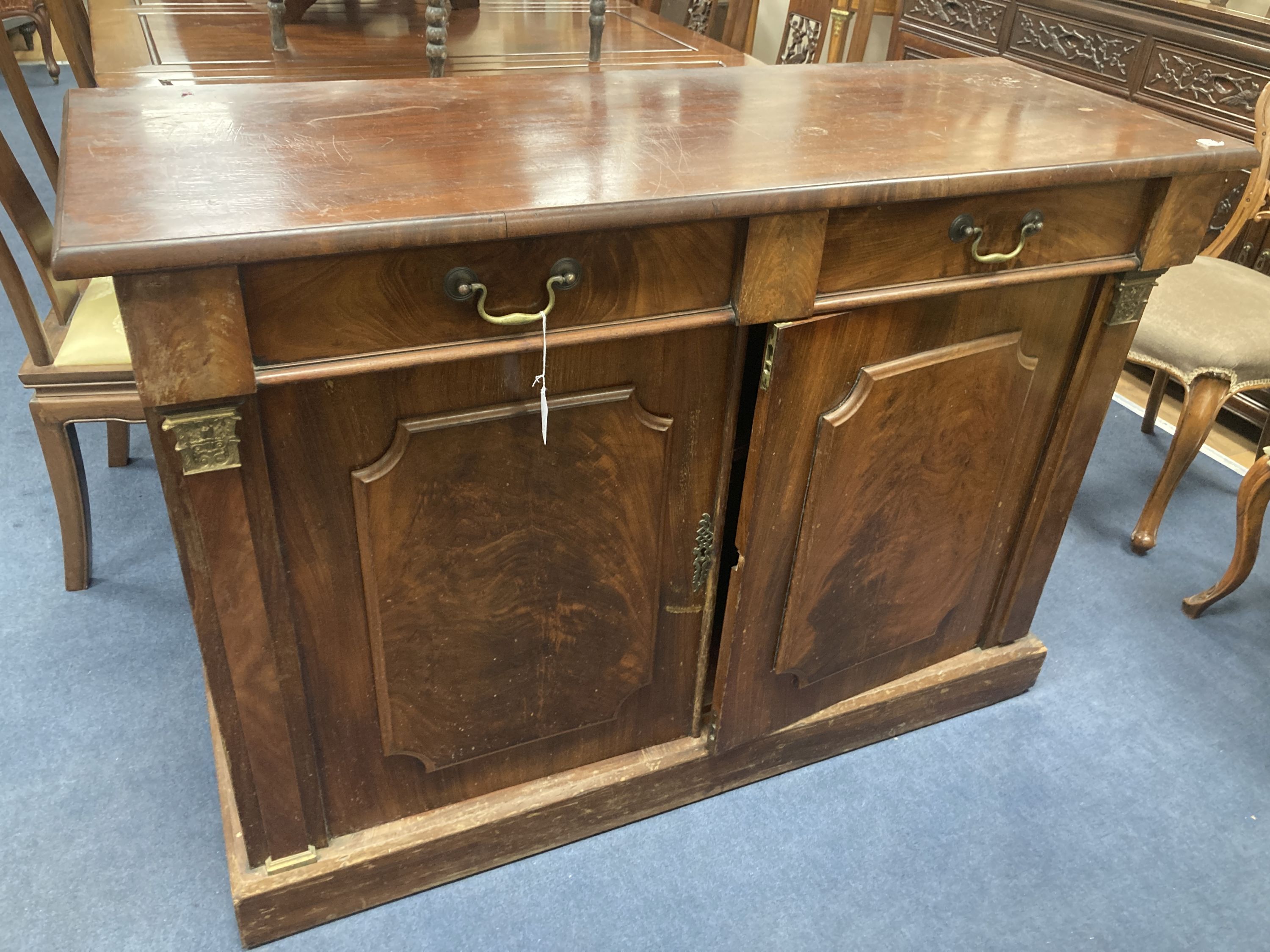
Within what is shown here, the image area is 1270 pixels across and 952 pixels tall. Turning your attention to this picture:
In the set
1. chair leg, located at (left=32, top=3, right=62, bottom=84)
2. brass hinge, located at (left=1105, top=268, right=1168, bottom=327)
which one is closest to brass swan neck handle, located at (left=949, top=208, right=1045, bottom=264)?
brass hinge, located at (left=1105, top=268, right=1168, bottom=327)

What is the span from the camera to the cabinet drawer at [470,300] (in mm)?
817

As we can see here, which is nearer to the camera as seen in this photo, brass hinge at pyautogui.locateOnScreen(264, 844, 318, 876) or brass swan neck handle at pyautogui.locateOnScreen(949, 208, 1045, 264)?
brass swan neck handle at pyautogui.locateOnScreen(949, 208, 1045, 264)

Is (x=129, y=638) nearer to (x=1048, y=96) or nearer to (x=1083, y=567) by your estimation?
(x=1048, y=96)

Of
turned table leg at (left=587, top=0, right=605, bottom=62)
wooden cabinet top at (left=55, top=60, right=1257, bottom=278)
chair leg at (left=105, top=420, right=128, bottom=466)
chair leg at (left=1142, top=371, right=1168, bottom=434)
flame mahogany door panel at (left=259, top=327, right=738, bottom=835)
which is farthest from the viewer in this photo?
chair leg at (left=1142, top=371, right=1168, bottom=434)

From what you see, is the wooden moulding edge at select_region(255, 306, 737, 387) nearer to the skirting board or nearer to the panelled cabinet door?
the panelled cabinet door

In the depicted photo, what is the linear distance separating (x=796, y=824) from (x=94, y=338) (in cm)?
129

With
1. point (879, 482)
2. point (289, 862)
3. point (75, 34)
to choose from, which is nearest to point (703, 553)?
point (879, 482)

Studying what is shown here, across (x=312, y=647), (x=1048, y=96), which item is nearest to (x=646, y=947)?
(x=312, y=647)

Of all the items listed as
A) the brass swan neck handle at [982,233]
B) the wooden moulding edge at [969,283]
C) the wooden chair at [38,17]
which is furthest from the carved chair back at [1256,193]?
the wooden chair at [38,17]

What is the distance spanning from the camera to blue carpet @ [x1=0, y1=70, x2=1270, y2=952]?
1246 mm

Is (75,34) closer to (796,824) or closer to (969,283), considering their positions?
(969,283)

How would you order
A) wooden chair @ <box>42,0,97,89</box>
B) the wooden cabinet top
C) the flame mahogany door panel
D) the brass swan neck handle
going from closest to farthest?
the wooden cabinet top
the flame mahogany door panel
the brass swan neck handle
wooden chair @ <box>42,0,97,89</box>

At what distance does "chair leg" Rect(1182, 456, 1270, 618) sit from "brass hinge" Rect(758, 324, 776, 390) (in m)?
1.05

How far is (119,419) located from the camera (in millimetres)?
1543
